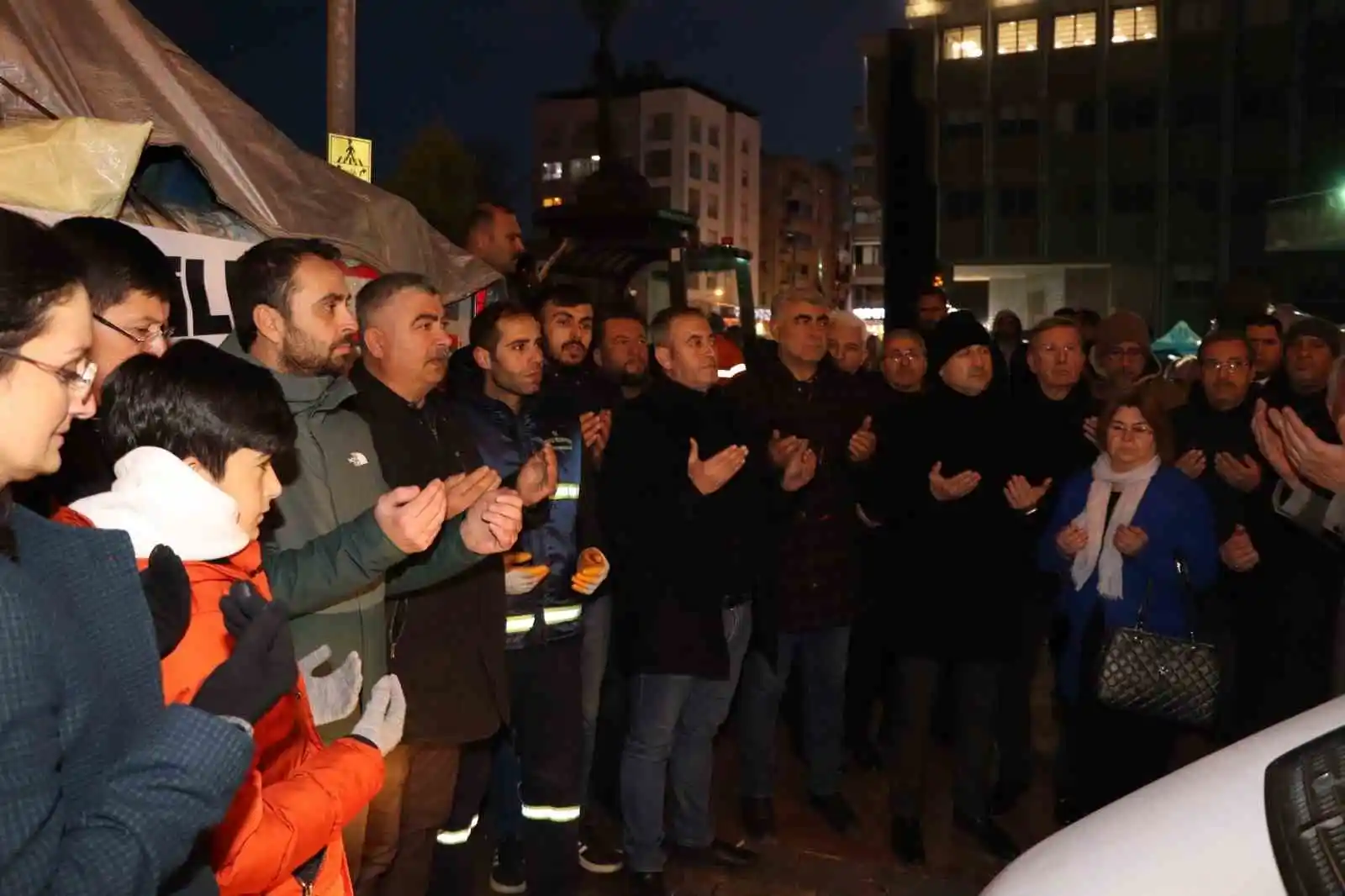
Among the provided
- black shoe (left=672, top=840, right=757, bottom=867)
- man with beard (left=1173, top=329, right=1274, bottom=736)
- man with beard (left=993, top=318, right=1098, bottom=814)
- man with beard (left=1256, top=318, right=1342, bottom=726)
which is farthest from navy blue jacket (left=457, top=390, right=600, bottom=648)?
man with beard (left=1256, top=318, right=1342, bottom=726)

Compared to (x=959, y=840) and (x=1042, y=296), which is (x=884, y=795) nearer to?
(x=959, y=840)

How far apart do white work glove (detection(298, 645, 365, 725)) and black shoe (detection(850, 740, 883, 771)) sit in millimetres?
4094

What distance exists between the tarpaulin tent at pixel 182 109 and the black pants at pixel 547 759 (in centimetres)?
213

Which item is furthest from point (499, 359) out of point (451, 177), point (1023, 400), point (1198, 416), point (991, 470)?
point (451, 177)

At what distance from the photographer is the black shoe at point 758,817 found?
207 inches

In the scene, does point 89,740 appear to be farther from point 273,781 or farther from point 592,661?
point 592,661

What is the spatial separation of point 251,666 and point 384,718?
2.79 ft

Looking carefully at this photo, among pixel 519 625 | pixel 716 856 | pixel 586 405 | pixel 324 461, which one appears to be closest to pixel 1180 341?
pixel 586 405

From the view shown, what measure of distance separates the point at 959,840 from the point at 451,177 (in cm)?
3948

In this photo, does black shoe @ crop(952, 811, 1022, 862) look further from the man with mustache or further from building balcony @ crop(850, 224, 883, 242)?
building balcony @ crop(850, 224, 883, 242)

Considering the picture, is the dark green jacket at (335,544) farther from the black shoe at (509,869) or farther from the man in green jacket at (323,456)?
the black shoe at (509,869)

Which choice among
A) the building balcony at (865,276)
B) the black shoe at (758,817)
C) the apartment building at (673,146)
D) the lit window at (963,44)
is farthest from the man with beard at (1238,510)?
the building balcony at (865,276)

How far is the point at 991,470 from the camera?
521 cm

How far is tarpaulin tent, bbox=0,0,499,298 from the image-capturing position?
429 centimetres
